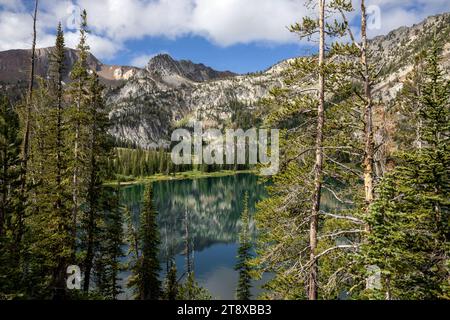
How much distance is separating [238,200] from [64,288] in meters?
108

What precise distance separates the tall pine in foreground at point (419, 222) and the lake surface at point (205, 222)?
5709 millimetres

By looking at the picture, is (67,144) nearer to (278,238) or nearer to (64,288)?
(64,288)

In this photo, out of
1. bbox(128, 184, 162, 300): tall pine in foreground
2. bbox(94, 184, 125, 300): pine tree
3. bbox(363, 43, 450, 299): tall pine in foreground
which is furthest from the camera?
bbox(128, 184, 162, 300): tall pine in foreground

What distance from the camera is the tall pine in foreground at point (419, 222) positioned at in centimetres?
1109

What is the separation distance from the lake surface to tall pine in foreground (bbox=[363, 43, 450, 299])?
5.71 metres

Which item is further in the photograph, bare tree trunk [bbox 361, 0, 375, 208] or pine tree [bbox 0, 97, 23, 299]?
pine tree [bbox 0, 97, 23, 299]

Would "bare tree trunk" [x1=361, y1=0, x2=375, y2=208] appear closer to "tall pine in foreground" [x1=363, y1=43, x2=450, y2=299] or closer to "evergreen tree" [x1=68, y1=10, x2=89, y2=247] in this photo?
"tall pine in foreground" [x1=363, y1=43, x2=450, y2=299]

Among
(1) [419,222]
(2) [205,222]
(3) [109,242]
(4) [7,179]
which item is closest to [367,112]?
(1) [419,222]

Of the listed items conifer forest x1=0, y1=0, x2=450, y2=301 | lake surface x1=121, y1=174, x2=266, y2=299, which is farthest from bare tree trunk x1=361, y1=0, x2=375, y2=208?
lake surface x1=121, y1=174, x2=266, y2=299

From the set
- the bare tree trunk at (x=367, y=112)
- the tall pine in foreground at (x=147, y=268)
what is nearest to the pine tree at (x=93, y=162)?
the tall pine in foreground at (x=147, y=268)

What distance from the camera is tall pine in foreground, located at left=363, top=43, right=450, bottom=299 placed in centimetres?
1109

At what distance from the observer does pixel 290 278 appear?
497 inches

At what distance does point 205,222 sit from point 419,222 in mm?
93259

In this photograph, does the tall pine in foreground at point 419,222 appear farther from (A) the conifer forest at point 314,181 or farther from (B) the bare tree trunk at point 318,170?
(B) the bare tree trunk at point 318,170
